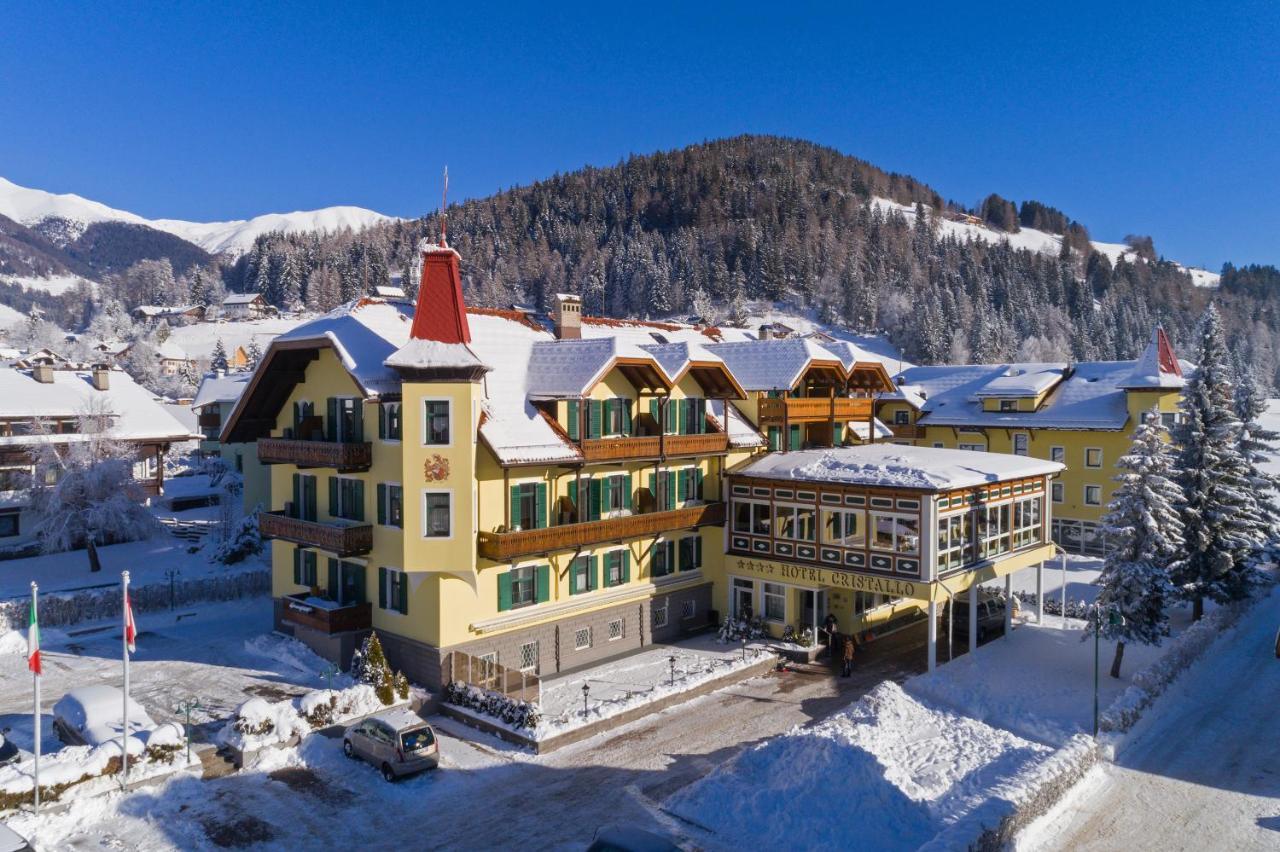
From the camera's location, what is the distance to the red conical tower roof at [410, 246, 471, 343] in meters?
26.6

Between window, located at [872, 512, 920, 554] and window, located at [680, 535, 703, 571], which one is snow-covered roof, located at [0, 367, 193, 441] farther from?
window, located at [872, 512, 920, 554]

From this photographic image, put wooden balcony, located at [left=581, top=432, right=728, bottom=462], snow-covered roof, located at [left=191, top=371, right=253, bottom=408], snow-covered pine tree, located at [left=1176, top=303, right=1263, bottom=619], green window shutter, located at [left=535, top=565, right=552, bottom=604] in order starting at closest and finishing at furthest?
green window shutter, located at [left=535, top=565, right=552, bottom=604]
wooden balcony, located at [left=581, top=432, right=728, bottom=462]
snow-covered pine tree, located at [left=1176, top=303, right=1263, bottom=619]
snow-covered roof, located at [left=191, top=371, right=253, bottom=408]

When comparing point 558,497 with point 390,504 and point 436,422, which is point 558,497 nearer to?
point 436,422

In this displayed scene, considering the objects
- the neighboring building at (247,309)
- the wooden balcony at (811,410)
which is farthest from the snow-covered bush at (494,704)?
the neighboring building at (247,309)

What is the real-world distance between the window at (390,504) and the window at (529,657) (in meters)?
5.78

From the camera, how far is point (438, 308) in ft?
87.6

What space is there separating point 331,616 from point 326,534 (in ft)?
8.86

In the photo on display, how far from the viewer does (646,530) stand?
31047 mm

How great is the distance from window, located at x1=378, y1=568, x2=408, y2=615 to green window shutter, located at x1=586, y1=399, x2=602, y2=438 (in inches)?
309

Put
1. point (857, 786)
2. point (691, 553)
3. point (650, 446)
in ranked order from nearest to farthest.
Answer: point (857, 786) → point (650, 446) → point (691, 553)

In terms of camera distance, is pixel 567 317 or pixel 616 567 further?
pixel 567 317

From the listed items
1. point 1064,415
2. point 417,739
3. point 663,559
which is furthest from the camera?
point 1064,415

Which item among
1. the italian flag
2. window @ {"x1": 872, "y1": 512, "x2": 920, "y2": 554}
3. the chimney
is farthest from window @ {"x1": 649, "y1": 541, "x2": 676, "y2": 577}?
the italian flag

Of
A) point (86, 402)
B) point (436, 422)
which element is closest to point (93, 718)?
point (436, 422)
